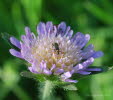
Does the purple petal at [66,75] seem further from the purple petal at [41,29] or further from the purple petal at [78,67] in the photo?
the purple petal at [41,29]

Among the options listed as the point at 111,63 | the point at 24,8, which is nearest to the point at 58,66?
the point at 111,63

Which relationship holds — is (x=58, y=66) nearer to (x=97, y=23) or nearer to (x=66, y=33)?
(x=66, y=33)

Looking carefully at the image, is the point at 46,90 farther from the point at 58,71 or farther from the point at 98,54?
the point at 98,54

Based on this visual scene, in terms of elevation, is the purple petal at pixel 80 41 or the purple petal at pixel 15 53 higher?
the purple petal at pixel 80 41

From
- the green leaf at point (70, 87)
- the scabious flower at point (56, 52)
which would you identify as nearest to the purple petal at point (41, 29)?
the scabious flower at point (56, 52)

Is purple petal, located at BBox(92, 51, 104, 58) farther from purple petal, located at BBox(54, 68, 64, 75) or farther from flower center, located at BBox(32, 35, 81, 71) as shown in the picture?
purple petal, located at BBox(54, 68, 64, 75)

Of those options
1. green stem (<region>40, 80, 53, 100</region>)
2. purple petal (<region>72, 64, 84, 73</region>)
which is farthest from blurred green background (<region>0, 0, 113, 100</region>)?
purple petal (<region>72, 64, 84, 73</region>)
